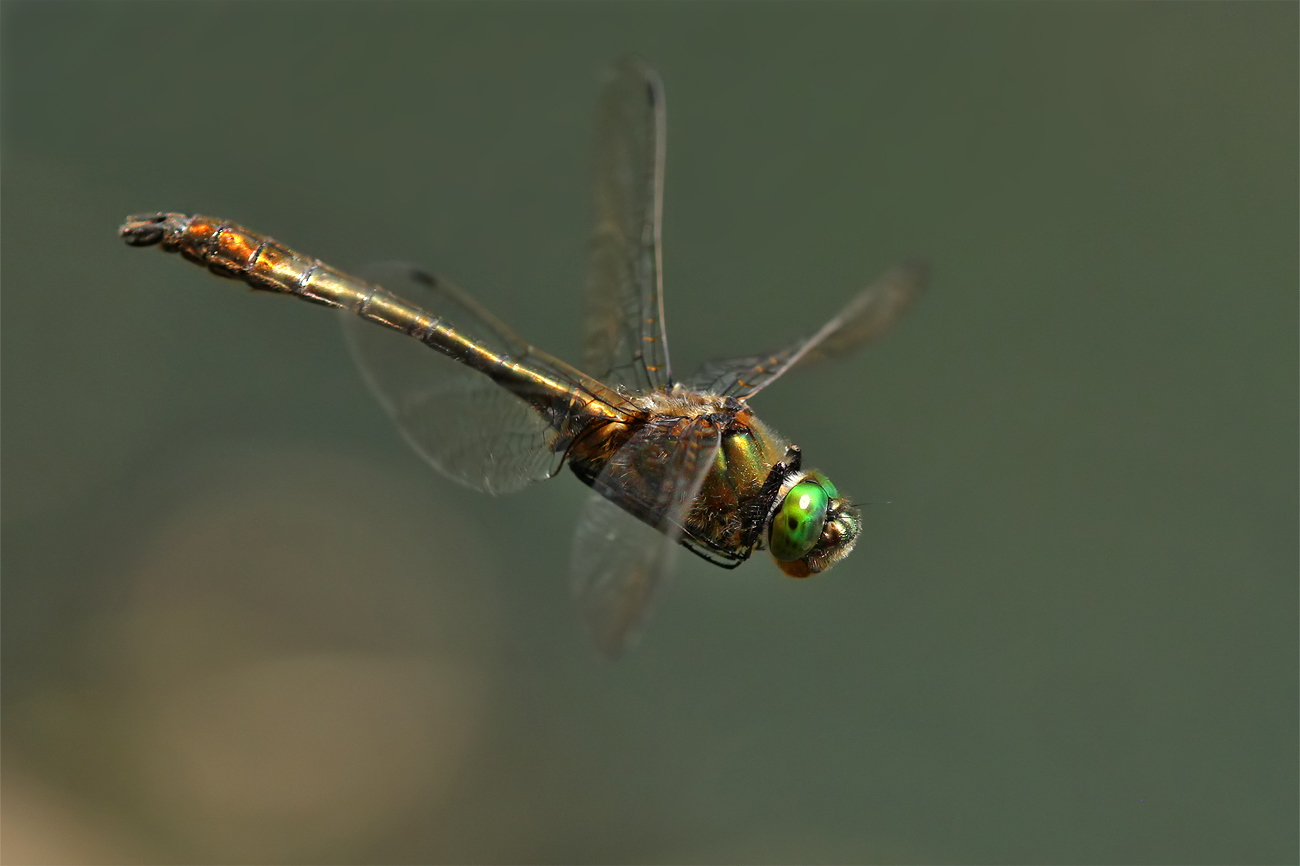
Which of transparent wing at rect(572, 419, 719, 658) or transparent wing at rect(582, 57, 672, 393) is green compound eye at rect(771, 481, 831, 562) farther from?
transparent wing at rect(582, 57, 672, 393)

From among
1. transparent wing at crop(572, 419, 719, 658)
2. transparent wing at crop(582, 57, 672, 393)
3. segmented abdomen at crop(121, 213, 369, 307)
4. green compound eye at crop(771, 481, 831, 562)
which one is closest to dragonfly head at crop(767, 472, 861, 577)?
green compound eye at crop(771, 481, 831, 562)

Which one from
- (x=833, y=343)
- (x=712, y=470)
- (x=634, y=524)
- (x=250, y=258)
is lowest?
(x=634, y=524)

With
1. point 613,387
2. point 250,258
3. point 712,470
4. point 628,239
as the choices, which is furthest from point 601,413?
point 250,258

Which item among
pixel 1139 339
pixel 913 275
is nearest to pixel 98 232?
pixel 913 275

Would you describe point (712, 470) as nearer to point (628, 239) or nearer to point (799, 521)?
point (799, 521)

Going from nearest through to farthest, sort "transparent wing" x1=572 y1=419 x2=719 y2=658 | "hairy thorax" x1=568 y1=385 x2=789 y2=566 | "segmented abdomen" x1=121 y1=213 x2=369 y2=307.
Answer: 1. "transparent wing" x1=572 y1=419 x2=719 y2=658
2. "hairy thorax" x1=568 y1=385 x2=789 y2=566
3. "segmented abdomen" x1=121 y1=213 x2=369 y2=307

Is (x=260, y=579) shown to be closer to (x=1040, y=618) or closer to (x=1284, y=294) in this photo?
(x=1040, y=618)
